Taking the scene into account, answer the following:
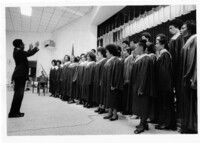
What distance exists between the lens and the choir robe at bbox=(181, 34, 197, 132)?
A: 210 cm

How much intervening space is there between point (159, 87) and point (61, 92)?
3.68 metres

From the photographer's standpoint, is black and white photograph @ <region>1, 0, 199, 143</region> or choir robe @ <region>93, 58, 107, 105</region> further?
choir robe @ <region>93, 58, 107, 105</region>

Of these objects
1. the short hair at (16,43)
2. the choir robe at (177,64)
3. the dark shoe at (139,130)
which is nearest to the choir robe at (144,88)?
the dark shoe at (139,130)

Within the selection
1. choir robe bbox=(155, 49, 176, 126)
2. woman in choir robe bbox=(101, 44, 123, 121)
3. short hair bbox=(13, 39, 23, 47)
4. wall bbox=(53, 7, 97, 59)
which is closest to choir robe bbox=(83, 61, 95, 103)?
woman in choir robe bbox=(101, 44, 123, 121)

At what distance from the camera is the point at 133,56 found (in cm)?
325

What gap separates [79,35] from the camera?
7.47m

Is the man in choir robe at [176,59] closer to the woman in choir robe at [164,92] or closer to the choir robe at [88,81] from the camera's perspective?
the woman in choir robe at [164,92]

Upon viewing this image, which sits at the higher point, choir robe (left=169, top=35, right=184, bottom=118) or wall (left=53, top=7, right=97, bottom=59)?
wall (left=53, top=7, right=97, bottom=59)

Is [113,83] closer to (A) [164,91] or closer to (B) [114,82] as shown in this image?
(B) [114,82]

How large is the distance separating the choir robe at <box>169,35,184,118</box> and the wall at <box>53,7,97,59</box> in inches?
190

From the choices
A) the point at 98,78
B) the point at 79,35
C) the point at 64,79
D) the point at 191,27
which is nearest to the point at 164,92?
the point at 191,27

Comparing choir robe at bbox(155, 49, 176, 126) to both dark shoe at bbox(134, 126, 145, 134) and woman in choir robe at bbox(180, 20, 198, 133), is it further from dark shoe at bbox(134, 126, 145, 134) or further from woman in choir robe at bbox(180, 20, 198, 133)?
dark shoe at bbox(134, 126, 145, 134)

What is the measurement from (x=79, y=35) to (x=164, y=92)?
17.8 ft
